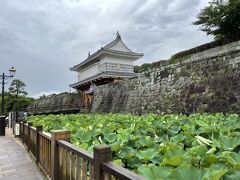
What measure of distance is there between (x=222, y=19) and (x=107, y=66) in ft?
40.8

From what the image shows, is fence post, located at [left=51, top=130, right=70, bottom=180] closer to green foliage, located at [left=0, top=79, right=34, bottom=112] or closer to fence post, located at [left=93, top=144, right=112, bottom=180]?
fence post, located at [left=93, top=144, right=112, bottom=180]

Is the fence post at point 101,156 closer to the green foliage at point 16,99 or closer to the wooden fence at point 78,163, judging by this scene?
the wooden fence at point 78,163

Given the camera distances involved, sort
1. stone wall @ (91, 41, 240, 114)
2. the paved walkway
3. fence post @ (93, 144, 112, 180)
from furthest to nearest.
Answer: stone wall @ (91, 41, 240, 114)
the paved walkway
fence post @ (93, 144, 112, 180)

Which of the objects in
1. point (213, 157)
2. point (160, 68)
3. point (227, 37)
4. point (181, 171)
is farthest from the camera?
point (227, 37)

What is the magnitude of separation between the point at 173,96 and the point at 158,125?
22.7 ft

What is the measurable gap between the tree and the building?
1077 centimetres

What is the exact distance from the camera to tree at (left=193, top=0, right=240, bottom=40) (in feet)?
40.4

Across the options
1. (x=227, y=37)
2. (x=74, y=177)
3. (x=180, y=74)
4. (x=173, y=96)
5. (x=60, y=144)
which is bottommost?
(x=74, y=177)

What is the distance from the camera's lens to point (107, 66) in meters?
23.3

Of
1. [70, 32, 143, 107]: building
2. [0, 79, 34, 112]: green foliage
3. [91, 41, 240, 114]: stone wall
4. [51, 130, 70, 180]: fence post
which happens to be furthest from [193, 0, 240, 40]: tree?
[0, 79, 34, 112]: green foliage

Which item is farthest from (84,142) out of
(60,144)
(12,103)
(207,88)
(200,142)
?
(12,103)

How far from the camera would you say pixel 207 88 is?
8.41 m

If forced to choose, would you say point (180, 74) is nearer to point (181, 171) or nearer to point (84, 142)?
point (84, 142)

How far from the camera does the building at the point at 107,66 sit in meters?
23.1
